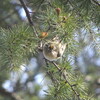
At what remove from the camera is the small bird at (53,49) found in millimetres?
1329

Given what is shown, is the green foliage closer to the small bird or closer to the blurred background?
the small bird

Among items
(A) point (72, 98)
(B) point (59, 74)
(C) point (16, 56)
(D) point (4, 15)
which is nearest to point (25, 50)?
(C) point (16, 56)

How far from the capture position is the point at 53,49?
1328 millimetres

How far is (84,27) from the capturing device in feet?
4.48

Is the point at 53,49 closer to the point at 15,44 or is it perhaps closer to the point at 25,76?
the point at 15,44

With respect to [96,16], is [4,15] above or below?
Answer: above

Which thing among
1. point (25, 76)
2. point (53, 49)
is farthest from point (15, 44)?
point (25, 76)

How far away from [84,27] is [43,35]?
168 mm

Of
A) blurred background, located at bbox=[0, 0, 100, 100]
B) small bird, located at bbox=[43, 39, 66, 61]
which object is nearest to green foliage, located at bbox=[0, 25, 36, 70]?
small bird, located at bbox=[43, 39, 66, 61]

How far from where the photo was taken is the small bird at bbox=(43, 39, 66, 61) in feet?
4.36

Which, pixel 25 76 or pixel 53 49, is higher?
pixel 25 76

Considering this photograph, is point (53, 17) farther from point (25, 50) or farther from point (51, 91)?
point (51, 91)

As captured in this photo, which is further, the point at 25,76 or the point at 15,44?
the point at 25,76

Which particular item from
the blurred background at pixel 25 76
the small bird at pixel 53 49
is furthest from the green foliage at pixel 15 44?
the blurred background at pixel 25 76
